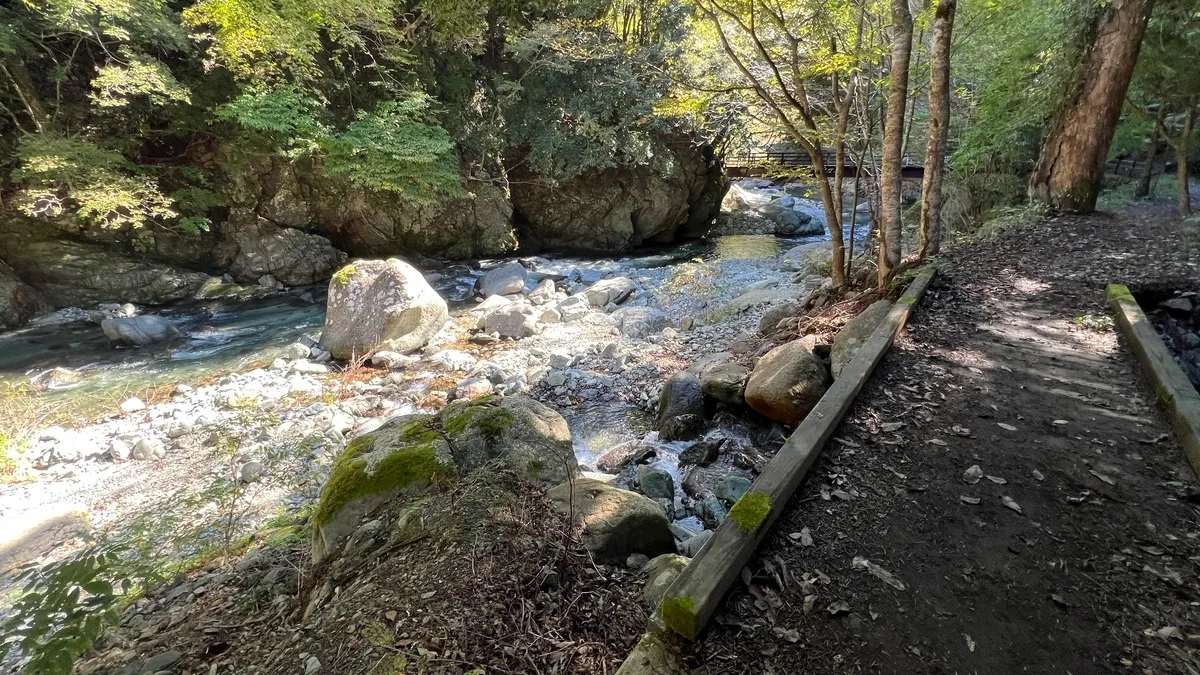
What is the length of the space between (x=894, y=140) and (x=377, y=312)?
8.84 metres

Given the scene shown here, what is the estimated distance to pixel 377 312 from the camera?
9977mm

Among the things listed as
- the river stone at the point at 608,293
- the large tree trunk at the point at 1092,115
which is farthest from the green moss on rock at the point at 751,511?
the river stone at the point at 608,293

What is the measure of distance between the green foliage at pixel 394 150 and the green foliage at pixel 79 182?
4.24 meters

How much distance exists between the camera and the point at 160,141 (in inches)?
533

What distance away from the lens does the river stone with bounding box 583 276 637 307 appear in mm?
12883

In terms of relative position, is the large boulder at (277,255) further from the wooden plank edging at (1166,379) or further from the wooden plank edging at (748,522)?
the wooden plank edging at (1166,379)

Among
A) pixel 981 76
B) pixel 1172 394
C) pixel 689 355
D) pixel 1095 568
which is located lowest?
pixel 689 355

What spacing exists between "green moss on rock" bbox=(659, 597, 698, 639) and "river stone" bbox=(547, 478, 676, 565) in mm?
741

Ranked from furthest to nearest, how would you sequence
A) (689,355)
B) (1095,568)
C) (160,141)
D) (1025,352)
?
(160,141)
(689,355)
(1025,352)
(1095,568)

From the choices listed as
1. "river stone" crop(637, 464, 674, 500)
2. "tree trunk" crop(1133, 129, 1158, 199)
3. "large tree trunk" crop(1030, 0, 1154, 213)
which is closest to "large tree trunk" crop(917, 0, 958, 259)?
"large tree trunk" crop(1030, 0, 1154, 213)

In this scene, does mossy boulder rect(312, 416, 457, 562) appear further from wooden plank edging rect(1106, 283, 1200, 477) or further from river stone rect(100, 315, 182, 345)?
river stone rect(100, 315, 182, 345)

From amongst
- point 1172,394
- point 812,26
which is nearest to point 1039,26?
point 812,26

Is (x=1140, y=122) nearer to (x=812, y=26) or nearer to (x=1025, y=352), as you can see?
(x=812, y=26)

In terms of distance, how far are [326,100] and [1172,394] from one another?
16.4m
